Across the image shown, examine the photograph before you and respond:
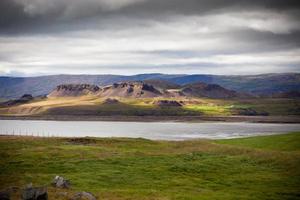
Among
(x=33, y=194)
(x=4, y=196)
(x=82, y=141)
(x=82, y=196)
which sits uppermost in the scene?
(x=33, y=194)

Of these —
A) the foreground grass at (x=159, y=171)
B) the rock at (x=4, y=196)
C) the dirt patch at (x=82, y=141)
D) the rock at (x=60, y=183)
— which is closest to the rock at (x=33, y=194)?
the rock at (x=4, y=196)

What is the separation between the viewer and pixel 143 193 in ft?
141

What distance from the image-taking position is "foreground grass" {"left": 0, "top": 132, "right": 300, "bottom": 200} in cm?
4500

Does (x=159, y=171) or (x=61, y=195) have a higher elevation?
(x=61, y=195)

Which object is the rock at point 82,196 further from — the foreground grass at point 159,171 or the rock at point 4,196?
the rock at point 4,196

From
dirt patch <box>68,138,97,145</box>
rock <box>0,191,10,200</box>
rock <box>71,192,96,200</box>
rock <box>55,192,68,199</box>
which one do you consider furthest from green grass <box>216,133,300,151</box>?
rock <box>0,191,10,200</box>

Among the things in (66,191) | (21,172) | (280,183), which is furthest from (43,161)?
(280,183)

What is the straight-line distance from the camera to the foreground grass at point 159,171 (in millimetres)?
45000

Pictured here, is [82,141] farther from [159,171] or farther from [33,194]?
[33,194]

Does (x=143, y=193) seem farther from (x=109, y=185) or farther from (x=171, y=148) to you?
(x=171, y=148)

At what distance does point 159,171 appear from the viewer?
54812mm

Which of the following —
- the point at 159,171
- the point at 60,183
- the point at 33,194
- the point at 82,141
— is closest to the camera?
the point at 33,194

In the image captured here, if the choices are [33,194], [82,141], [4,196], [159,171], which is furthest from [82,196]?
[82,141]

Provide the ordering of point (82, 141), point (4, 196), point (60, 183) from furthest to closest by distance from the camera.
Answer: point (82, 141), point (60, 183), point (4, 196)
